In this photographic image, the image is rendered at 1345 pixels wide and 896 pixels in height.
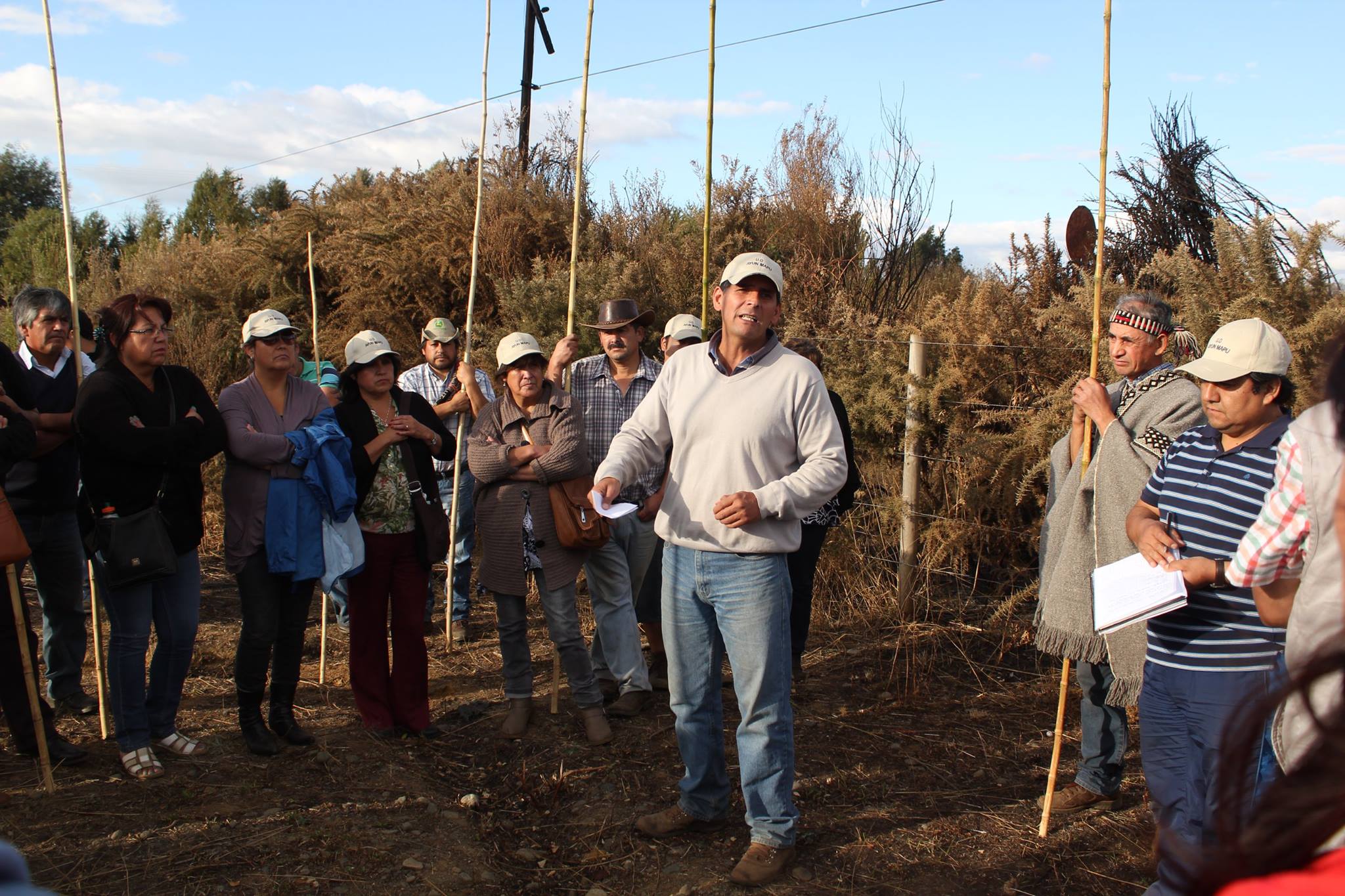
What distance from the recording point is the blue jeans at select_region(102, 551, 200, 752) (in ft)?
14.1

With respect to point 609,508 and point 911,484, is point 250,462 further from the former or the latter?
point 911,484

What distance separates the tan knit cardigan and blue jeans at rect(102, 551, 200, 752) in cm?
131

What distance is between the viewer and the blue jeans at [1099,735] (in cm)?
402

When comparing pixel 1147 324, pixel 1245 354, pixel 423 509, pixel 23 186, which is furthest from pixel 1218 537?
pixel 23 186

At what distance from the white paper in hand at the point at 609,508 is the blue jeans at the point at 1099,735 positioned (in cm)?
198

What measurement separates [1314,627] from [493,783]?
3554 millimetres

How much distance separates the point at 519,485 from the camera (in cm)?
500

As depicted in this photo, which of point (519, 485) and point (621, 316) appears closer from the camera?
point (519, 485)

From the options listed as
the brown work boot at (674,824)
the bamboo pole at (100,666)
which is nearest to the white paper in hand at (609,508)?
the brown work boot at (674,824)

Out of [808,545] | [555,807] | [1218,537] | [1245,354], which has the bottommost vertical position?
[555,807]

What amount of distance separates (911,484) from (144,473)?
433 cm

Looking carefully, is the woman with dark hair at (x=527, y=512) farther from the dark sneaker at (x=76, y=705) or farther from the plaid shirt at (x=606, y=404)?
the dark sneaker at (x=76, y=705)

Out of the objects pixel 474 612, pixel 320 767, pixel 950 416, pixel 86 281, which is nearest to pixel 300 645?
pixel 320 767

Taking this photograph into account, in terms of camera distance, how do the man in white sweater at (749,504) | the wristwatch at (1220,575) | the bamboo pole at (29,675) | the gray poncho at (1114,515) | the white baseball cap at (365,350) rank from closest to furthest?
the wristwatch at (1220,575), the man in white sweater at (749,504), the gray poncho at (1114,515), the bamboo pole at (29,675), the white baseball cap at (365,350)
